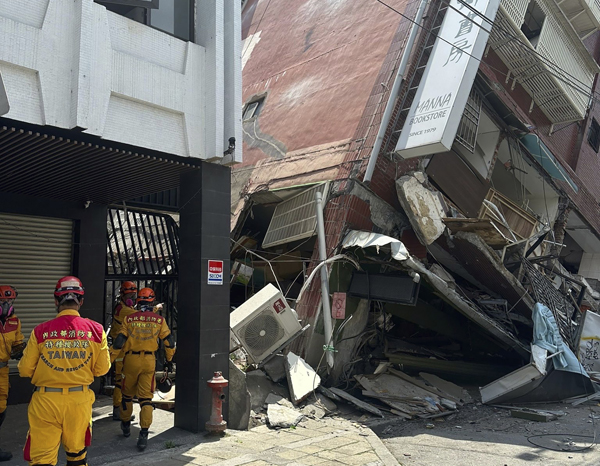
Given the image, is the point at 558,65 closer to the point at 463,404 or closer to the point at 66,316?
the point at 463,404

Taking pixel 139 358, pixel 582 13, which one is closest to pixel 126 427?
pixel 139 358

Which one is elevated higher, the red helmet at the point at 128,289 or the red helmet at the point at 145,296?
the red helmet at the point at 128,289

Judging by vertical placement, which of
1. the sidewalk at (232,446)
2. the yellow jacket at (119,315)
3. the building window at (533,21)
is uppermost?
the building window at (533,21)

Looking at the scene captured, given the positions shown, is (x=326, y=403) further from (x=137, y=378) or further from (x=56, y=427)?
(x=56, y=427)

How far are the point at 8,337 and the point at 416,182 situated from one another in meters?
8.37

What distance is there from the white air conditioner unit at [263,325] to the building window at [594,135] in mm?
13730

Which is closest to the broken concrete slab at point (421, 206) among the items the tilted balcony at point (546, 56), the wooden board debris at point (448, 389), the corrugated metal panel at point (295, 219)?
the corrugated metal panel at point (295, 219)

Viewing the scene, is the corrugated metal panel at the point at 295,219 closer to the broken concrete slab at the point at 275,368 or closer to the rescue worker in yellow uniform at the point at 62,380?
the broken concrete slab at the point at 275,368

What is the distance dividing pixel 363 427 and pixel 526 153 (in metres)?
10.2

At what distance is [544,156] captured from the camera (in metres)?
15.2

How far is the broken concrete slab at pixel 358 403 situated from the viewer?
365 inches

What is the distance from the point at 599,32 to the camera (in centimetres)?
1833

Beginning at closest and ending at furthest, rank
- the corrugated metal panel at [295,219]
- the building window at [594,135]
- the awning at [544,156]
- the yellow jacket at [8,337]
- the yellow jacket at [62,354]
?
the yellow jacket at [62,354] < the yellow jacket at [8,337] < the corrugated metal panel at [295,219] < the awning at [544,156] < the building window at [594,135]

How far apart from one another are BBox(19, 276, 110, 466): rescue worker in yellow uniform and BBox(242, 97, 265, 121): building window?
40.7 ft
